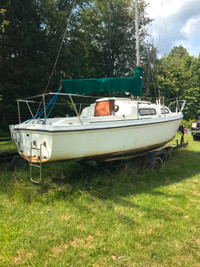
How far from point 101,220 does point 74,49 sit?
1553 centimetres

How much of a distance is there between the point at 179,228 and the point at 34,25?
46.3 feet

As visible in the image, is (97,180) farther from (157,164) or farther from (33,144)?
(157,164)

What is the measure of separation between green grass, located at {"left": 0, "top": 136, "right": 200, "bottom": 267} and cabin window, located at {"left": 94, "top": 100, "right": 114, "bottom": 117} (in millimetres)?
1812

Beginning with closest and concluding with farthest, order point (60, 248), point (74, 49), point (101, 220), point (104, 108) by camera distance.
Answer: point (60, 248), point (101, 220), point (104, 108), point (74, 49)

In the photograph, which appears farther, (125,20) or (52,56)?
(125,20)

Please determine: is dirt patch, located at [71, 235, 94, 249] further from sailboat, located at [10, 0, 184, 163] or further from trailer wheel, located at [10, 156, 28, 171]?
trailer wheel, located at [10, 156, 28, 171]

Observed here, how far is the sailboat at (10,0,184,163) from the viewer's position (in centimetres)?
378

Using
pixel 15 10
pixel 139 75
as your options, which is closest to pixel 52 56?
pixel 15 10

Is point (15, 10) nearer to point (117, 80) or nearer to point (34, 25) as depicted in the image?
point (34, 25)

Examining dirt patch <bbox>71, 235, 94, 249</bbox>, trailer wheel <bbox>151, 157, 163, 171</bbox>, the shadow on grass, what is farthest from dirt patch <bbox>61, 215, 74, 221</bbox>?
trailer wheel <bbox>151, 157, 163, 171</bbox>

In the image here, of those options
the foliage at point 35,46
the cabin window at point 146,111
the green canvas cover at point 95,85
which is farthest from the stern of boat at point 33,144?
the foliage at point 35,46

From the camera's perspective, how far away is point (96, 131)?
411cm

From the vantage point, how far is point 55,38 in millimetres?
13617

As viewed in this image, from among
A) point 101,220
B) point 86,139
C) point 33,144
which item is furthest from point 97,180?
point 33,144
